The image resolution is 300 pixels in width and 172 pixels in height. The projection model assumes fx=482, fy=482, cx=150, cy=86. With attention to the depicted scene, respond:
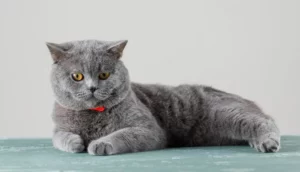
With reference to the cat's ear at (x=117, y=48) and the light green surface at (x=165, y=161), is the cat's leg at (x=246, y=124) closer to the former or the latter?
the light green surface at (x=165, y=161)

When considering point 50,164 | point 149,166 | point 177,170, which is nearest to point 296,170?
point 177,170

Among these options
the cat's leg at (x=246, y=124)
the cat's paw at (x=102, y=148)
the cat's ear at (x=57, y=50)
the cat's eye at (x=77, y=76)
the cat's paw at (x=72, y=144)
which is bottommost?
the cat's paw at (x=72, y=144)

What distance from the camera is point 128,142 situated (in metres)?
2.12

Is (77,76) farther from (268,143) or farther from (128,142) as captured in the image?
(268,143)

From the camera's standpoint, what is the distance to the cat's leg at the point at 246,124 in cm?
212

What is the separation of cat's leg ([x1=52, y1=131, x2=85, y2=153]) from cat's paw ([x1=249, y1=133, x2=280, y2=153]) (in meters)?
0.79

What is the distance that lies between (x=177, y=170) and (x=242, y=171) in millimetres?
221

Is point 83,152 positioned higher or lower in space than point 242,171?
lower

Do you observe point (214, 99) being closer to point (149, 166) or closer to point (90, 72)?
point (90, 72)

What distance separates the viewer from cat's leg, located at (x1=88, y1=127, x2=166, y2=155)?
6.67 feet

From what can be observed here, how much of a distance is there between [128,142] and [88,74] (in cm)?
35

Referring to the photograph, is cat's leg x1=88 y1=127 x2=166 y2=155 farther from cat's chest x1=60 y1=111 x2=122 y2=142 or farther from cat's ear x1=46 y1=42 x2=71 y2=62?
cat's ear x1=46 y1=42 x2=71 y2=62

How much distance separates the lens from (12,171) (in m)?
1.72

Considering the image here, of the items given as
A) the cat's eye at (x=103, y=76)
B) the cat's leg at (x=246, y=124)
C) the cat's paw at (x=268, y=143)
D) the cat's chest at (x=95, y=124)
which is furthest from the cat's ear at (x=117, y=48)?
the cat's paw at (x=268, y=143)
